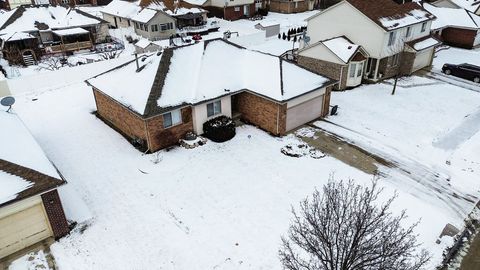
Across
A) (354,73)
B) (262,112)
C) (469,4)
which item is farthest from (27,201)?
(469,4)

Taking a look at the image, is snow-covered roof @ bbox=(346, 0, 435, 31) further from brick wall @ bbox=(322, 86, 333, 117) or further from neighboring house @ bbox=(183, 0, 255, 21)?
neighboring house @ bbox=(183, 0, 255, 21)

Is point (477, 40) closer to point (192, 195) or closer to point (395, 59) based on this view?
point (395, 59)

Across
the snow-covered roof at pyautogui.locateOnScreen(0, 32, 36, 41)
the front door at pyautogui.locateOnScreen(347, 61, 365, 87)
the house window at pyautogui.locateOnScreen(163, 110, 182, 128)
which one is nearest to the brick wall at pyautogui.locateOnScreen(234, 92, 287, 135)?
the house window at pyautogui.locateOnScreen(163, 110, 182, 128)

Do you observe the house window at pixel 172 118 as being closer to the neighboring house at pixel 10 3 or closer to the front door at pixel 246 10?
the front door at pixel 246 10

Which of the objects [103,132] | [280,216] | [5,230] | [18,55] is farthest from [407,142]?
[18,55]

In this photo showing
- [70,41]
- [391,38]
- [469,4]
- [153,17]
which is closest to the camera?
[391,38]

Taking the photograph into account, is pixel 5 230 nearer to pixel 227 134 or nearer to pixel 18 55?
pixel 227 134

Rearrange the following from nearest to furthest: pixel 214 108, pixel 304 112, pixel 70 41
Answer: pixel 214 108 < pixel 304 112 < pixel 70 41
